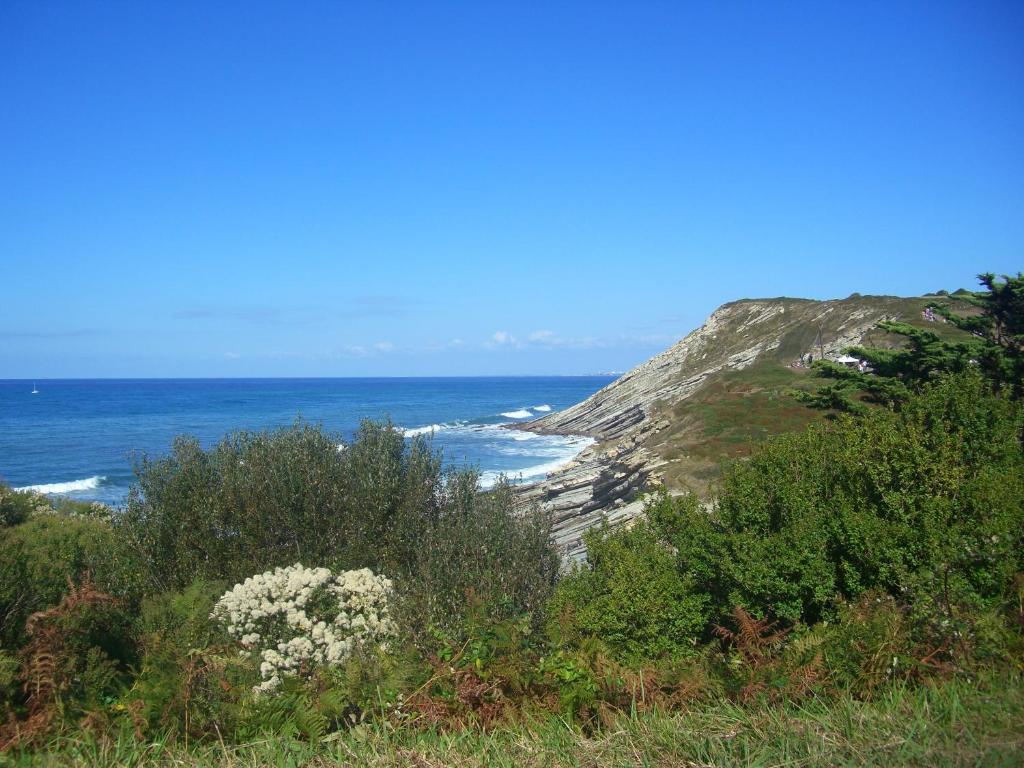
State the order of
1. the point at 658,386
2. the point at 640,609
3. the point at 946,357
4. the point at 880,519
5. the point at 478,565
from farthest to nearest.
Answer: the point at 658,386, the point at 946,357, the point at 478,565, the point at 640,609, the point at 880,519

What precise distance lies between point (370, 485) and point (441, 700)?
9261 mm

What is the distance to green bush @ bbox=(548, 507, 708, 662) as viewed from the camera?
913 centimetres

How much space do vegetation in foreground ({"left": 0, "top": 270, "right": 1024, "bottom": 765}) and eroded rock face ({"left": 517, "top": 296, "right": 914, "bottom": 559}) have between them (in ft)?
35.0

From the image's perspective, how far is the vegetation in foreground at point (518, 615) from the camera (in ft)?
15.5

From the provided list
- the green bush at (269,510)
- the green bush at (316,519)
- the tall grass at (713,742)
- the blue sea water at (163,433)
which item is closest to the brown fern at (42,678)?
the tall grass at (713,742)

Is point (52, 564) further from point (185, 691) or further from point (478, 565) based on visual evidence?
point (185, 691)

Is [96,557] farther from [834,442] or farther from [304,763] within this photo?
[834,442]

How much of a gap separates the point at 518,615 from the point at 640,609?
229cm

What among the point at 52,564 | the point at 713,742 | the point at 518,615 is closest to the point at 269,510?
the point at 52,564

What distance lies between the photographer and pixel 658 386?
68.9m

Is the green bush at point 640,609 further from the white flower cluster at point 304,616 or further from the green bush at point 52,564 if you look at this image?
the green bush at point 52,564

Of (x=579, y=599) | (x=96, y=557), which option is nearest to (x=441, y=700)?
(x=579, y=599)

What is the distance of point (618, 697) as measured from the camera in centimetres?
577

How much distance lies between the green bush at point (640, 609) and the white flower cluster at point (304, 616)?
285 centimetres
